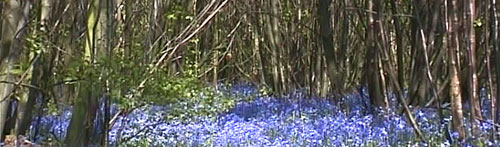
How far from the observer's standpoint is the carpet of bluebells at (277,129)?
771 centimetres

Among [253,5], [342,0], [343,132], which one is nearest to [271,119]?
[343,132]

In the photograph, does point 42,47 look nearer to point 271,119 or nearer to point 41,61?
point 41,61

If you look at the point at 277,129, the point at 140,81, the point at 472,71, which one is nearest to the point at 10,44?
the point at 140,81

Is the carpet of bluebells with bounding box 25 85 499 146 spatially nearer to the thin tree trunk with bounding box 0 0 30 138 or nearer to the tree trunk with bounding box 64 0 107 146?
the tree trunk with bounding box 64 0 107 146

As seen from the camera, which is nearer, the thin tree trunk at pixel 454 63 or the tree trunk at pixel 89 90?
the thin tree trunk at pixel 454 63

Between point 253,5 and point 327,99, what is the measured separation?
5.28 meters

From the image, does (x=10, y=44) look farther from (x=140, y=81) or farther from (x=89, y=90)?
(x=140, y=81)

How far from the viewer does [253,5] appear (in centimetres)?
1777

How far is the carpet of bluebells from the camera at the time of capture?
7.71 m

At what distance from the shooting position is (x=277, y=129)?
883 cm

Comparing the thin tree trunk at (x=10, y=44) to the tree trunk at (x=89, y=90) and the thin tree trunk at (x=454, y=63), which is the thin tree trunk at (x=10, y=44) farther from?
the thin tree trunk at (x=454, y=63)

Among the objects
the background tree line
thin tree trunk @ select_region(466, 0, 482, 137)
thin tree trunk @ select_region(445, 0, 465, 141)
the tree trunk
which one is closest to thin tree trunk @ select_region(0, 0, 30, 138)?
the background tree line

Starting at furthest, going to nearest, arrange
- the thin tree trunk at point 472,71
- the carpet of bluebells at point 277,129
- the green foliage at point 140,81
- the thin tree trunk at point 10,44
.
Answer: the carpet of bluebells at point 277,129 → the green foliage at point 140,81 → the thin tree trunk at point 10,44 → the thin tree trunk at point 472,71

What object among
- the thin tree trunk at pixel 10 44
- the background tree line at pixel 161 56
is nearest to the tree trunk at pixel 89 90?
the background tree line at pixel 161 56
